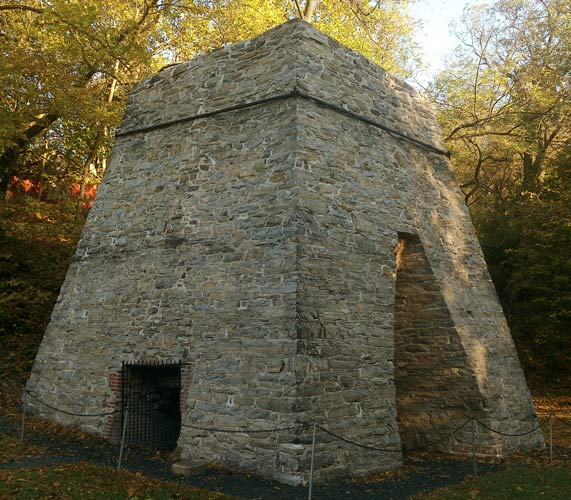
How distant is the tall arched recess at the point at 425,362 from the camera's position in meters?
9.46

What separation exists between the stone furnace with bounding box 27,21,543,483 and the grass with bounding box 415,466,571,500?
104cm

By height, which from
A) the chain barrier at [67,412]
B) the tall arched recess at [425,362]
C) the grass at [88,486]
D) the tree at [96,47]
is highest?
the tree at [96,47]

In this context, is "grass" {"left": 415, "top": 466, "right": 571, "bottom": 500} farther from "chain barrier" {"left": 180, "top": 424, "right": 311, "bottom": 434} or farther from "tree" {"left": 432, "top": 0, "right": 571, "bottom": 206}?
"tree" {"left": 432, "top": 0, "right": 571, "bottom": 206}

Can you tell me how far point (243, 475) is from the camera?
23.8 ft

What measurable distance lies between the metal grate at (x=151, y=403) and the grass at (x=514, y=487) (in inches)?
174

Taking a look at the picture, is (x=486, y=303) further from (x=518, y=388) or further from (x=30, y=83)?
(x=30, y=83)

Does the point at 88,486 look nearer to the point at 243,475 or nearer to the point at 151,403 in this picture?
the point at 243,475

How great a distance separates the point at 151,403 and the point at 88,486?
2800 mm

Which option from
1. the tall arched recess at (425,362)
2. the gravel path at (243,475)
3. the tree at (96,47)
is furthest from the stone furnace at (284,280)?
the tree at (96,47)

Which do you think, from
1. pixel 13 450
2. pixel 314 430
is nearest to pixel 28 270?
pixel 13 450

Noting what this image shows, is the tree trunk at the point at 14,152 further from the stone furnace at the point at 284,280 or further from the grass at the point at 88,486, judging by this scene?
the grass at the point at 88,486

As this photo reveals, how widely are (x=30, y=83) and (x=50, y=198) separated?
3.68m

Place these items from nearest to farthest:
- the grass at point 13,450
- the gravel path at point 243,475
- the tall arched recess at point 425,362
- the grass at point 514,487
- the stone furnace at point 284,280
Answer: the gravel path at point 243,475
the grass at point 514,487
the stone furnace at point 284,280
the grass at point 13,450
the tall arched recess at point 425,362

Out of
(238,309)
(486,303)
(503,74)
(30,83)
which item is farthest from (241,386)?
(503,74)
